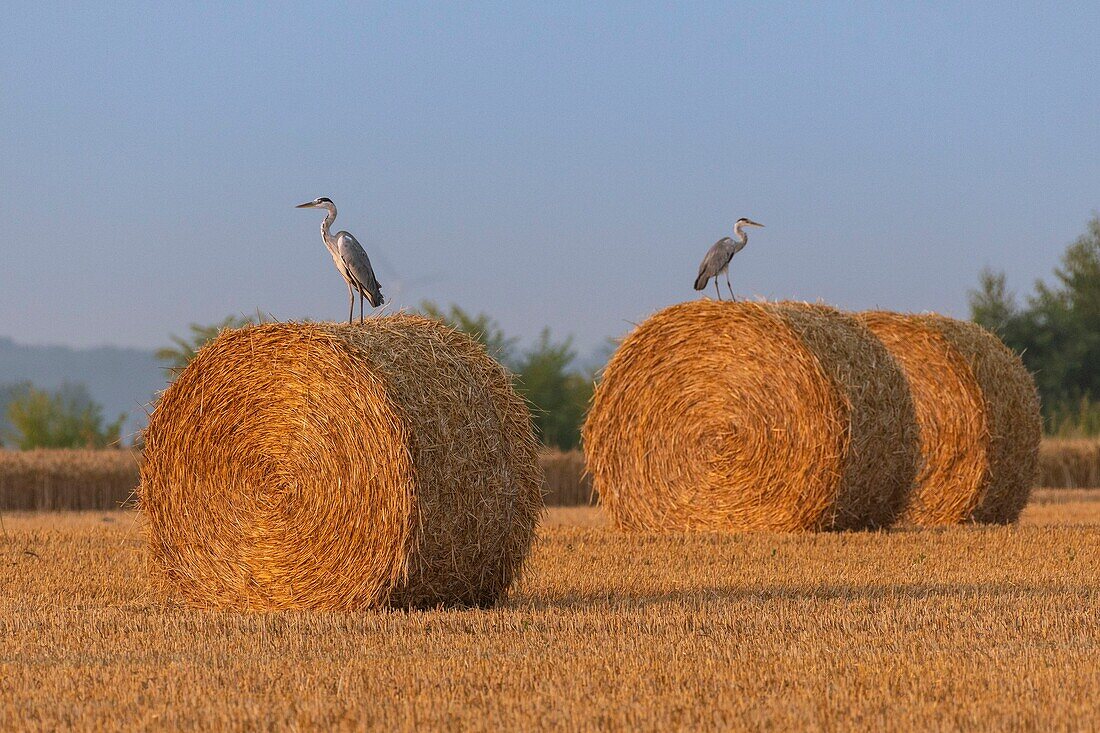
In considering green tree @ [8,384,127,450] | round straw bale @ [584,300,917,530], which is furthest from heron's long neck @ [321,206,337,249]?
green tree @ [8,384,127,450]

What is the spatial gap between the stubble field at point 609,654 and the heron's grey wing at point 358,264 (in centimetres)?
211

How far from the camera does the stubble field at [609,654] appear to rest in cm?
605

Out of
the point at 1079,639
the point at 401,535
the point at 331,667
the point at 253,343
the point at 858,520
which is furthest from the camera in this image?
the point at 858,520

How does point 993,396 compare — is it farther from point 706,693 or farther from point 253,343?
point 706,693

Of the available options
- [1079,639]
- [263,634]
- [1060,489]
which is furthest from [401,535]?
[1060,489]

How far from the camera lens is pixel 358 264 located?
Result: 9.84 meters

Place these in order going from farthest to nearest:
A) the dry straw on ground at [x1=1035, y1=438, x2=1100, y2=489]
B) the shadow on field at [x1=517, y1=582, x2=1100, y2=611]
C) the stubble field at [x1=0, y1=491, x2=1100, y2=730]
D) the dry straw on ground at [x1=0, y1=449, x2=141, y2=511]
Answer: the dry straw on ground at [x1=1035, y1=438, x2=1100, y2=489] < the dry straw on ground at [x1=0, y1=449, x2=141, y2=511] < the shadow on field at [x1=517, y1=582, x2=1100, y2=611] < the stubble field at [x1=0, y1=491, x2=1100, y2=730]

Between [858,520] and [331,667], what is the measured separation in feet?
29.1

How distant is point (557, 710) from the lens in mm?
6070

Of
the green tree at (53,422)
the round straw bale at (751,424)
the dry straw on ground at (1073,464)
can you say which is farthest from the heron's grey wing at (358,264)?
the green tree at (53,422)

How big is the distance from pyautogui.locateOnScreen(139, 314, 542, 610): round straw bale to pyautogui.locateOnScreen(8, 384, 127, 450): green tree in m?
22.8

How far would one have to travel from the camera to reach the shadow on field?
940 cm

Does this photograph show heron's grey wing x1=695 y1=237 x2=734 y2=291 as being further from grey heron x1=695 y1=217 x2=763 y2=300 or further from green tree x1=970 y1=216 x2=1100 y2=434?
green tree x1=970 y1=216 x2=1100 y2=434

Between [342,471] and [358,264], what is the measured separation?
135 cm
